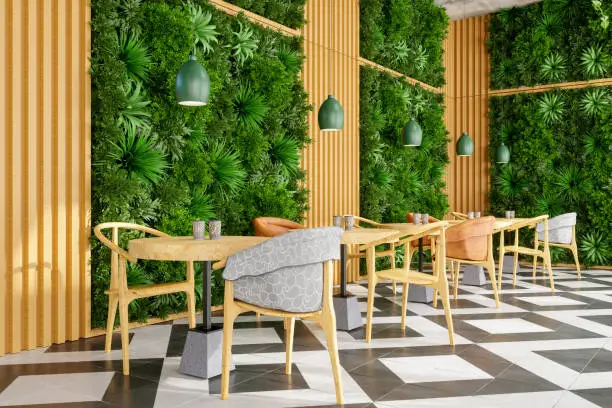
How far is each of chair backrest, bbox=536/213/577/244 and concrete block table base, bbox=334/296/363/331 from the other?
3.99 metres

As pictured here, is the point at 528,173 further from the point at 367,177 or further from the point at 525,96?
the point at 367,177

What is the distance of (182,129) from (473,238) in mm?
2664

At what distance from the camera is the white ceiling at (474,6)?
352 inches

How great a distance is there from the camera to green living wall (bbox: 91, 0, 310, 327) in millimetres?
4195

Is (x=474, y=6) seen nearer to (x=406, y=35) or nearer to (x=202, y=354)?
(x=406, y=35)

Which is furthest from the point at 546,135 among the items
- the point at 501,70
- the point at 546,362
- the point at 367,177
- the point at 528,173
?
the point at 546,362

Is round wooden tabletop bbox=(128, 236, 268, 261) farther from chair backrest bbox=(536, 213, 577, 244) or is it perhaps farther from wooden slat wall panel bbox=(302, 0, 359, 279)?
chair backrest bbox=(536, 213, 577, 244)

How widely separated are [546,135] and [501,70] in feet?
4.37

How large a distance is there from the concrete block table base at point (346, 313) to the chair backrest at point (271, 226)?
91 centimetres

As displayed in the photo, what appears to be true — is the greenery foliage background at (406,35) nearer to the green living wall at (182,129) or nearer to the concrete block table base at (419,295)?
the green living wall at (182,129)

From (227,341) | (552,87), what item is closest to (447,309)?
(227,341)

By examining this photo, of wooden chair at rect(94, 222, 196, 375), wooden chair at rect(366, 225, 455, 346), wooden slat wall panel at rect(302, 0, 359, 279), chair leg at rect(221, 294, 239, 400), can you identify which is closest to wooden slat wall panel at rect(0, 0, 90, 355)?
wooden chair at rect(94, 222, 196, 375)

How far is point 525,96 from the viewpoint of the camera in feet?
29.9

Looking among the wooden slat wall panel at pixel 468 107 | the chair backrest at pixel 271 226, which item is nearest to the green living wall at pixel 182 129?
the chair backrest at pixel 271 226
